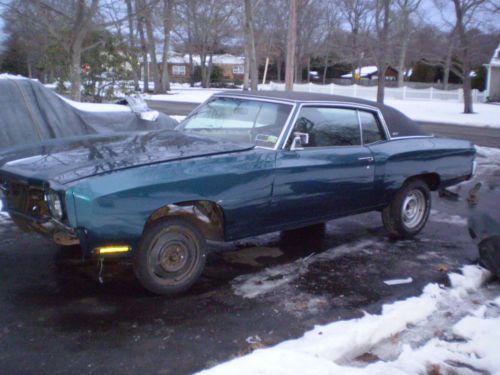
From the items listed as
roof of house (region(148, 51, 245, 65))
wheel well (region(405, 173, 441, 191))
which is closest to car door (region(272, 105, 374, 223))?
wheel well (region(405, 173, 441, 191))

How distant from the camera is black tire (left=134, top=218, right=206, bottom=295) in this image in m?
4.44

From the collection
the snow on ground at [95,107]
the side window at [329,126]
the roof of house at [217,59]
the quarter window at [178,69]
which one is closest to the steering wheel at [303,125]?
the side window at [329,126]

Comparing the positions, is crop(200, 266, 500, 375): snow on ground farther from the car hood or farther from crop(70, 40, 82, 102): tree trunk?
crop(70, 40, 82, 102): tree trunk

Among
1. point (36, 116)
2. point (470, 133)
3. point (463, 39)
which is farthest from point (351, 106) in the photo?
point (463, 39)

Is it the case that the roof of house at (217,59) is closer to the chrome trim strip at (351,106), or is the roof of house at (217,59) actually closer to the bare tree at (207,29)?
the bare tree at (207,29)

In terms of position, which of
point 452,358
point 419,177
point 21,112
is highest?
point 21,112

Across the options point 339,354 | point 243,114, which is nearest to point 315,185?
point 243,114

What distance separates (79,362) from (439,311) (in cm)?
272

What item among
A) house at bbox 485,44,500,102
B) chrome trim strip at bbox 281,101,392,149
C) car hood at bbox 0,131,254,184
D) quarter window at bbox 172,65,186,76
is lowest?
car hood at bbox 0,131,254,184

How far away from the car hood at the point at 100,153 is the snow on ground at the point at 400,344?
1.72m

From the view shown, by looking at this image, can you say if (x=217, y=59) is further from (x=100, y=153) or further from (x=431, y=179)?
(x=100, y=153)

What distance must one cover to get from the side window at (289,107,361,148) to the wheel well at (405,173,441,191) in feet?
3.47

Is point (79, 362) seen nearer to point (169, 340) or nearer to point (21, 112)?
point (169, 340)

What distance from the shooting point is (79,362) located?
139 inches
